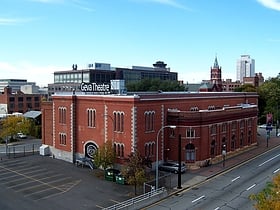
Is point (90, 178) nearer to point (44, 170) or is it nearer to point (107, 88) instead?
point (44, 170)

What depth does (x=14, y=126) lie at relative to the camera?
83812 mm

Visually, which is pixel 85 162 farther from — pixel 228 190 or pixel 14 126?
pixel 14 126

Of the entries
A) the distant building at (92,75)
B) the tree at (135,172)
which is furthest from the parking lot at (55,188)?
the distant building at (92,75)

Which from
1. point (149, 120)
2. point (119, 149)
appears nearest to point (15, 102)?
point (119, 149)

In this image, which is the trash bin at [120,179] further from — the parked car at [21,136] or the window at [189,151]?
the parked car at [21,136]

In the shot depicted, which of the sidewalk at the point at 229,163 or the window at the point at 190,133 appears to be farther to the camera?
the window at the point at 190,133

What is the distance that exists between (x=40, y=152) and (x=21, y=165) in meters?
9.48

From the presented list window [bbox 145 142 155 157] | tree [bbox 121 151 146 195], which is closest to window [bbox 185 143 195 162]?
window [bbox 145 142 155 157]

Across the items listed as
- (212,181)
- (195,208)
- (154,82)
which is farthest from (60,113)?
(154,82)

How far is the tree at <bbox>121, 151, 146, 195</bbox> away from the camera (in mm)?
40125

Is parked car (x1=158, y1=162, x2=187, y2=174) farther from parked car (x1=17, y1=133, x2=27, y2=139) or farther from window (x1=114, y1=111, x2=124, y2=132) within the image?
parked car (x1=17, y1=133, x2=27, y2=139)

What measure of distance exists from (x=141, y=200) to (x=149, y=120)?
57.0 ft

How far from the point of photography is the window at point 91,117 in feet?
185

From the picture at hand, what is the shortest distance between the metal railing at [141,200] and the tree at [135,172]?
1851mm
